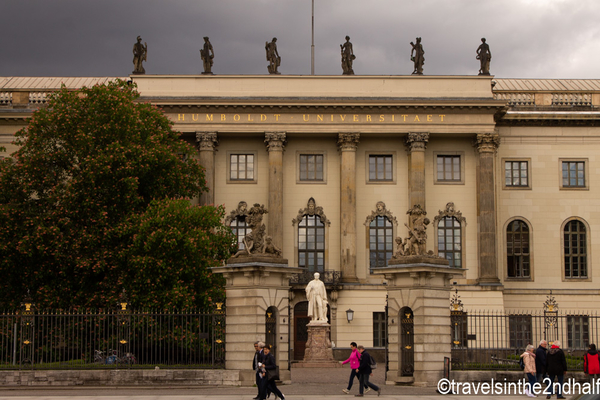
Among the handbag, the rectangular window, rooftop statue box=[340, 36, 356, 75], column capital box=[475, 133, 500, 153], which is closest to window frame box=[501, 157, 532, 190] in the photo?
column capital box=[475, 133, 500, 153]

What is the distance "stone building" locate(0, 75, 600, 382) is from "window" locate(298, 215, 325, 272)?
0.07 m

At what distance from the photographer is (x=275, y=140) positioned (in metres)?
50.3

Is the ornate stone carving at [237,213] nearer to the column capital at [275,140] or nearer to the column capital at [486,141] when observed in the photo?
the column capital at [275,140]

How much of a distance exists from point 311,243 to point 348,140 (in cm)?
665

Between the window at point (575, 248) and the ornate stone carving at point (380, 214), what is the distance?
428 inches

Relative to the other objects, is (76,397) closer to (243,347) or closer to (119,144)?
(243,347)

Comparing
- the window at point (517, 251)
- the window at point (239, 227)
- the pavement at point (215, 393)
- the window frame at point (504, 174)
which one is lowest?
the pavement at point (215, 393)

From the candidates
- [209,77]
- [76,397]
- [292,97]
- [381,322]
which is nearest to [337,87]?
[292,97]

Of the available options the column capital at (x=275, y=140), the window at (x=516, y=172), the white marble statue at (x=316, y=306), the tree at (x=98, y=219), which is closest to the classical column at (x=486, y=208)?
the window at (x=516, y=172)

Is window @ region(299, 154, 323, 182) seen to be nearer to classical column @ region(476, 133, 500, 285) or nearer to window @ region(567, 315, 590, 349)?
classical column @ region(476, 133, 500, 285)

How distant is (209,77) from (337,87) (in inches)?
309

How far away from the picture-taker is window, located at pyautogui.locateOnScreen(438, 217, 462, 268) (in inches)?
1992

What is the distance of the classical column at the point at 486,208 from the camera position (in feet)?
161

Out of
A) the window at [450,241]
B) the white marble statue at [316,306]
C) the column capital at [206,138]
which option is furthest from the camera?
the window at [450,241]
